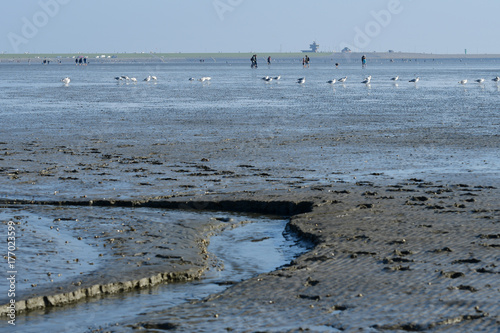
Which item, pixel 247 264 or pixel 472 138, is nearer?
pixel 247 264

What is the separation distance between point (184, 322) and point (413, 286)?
292cm

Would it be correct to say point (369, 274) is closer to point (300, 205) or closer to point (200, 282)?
point (200, 282)

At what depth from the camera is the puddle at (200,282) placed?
892 centimetres

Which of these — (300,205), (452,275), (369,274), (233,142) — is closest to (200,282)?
(369,274)

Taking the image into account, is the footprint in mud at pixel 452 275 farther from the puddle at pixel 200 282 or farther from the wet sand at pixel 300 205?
the puddle at pixel 200 282

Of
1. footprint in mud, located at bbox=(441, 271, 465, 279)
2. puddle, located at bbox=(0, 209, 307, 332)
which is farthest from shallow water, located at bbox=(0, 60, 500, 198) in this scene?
footprint in mud, located at bbox=(441, 271, 465, 279)

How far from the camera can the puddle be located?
8922 mm

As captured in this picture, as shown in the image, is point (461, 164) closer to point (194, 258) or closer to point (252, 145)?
point (252, 145)

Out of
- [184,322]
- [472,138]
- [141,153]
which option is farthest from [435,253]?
[472,138]

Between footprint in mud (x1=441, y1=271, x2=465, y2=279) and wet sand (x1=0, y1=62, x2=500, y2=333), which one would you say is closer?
wet sand (x1=0, y1=62, x2=500, y2=333)

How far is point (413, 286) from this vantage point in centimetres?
965

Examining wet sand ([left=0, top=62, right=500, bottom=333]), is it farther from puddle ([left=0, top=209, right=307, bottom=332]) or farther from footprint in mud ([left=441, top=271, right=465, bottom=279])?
puddle ([left=0, top=209, right=307, bottom=332])

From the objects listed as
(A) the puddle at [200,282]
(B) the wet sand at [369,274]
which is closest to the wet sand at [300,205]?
(B) the wet sand at [369,274]

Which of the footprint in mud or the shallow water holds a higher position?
the shallow water
